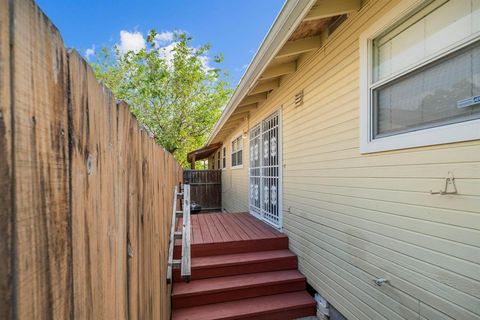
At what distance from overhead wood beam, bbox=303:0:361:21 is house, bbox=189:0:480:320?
0.01 meters

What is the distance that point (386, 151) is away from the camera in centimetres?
225

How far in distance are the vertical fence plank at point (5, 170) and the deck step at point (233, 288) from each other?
3.42m

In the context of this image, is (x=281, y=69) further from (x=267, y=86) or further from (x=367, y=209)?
(x=367, y=209)

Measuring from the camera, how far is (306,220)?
3822mm

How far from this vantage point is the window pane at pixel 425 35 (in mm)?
1632

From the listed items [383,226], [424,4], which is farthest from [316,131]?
[424,4]

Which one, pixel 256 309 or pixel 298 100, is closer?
pixel 256 309

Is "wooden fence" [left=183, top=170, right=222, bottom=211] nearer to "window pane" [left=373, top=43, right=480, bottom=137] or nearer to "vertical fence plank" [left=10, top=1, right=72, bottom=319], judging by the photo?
"window pane" [left=373, top=43, right=480, bottom=137]

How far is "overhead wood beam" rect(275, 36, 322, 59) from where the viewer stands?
11.1 feet

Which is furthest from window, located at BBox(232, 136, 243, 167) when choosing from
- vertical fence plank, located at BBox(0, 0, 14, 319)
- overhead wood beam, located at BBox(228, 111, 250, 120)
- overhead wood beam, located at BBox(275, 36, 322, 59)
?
vertical fence plank, located at BBox(0, 0, 14, 319)

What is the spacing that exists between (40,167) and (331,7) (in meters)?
3.00

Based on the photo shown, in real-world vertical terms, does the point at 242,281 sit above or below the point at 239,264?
below

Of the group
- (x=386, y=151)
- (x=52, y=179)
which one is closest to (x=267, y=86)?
(x=386, y=151)

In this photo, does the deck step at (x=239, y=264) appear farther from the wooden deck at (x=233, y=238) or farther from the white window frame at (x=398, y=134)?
the white window frame at (x=398, y=134)
